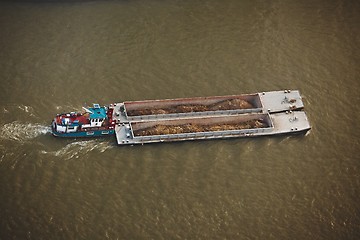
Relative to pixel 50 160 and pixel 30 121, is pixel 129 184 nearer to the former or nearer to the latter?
pixel 50 160

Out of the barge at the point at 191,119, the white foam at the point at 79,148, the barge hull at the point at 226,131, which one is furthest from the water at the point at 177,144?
the barge at the point at 191,119

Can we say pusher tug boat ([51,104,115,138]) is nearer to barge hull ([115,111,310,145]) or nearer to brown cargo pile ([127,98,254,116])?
barge hull ([115,111,310,145])

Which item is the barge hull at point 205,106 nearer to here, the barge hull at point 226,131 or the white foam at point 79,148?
the barge hull at point 226,131

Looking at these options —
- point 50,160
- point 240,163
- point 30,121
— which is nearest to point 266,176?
point 240,163

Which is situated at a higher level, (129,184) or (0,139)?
(0,139)

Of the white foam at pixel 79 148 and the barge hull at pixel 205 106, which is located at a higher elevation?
the barge hull at pixel 205 106

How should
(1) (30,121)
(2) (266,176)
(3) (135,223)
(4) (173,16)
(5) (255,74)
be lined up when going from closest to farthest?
(3) (135,223) → (2) (266,176) → (1) (30,121) → (5) (255,74) → (4) (173,16)
